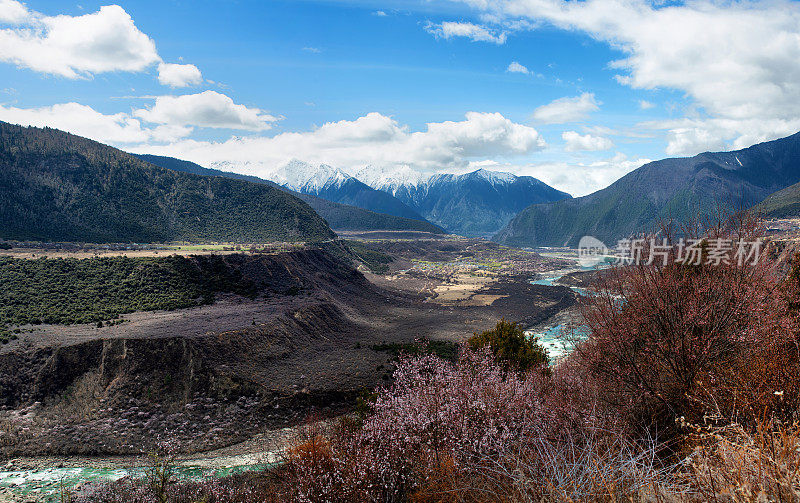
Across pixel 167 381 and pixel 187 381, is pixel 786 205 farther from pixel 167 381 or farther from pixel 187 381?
pixel 167 381

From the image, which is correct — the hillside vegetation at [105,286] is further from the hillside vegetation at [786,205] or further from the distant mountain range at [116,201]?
the hillside vegetation at [786,205]

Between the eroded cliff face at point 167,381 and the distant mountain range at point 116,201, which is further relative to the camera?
the distant mountain range at point 116,201

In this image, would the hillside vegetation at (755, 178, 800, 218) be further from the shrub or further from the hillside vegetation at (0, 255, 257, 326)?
the hillside vegetation at (0, 255, 257, 326)

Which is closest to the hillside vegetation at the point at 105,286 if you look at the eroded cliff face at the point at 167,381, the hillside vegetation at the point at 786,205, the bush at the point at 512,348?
the eroded cliff face at the point at 167,381

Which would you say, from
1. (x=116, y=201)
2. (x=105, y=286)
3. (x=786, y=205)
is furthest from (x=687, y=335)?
(x=786, y=205)

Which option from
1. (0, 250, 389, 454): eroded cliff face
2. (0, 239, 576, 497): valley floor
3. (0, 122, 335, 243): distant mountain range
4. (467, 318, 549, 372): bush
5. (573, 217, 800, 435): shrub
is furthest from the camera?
(0, 122, 335, 243): distant mountain range

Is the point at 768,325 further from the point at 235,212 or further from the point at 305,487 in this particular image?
the point at 235,212

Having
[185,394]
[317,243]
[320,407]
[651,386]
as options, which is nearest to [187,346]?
[185,394]

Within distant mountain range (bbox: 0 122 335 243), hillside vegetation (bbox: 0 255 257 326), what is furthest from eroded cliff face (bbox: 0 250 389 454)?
distant mountain range (bbox: 0 122 335 243)

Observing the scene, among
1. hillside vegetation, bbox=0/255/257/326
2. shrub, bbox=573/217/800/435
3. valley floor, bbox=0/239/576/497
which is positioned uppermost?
shrub, bbox=573/217/800/435
